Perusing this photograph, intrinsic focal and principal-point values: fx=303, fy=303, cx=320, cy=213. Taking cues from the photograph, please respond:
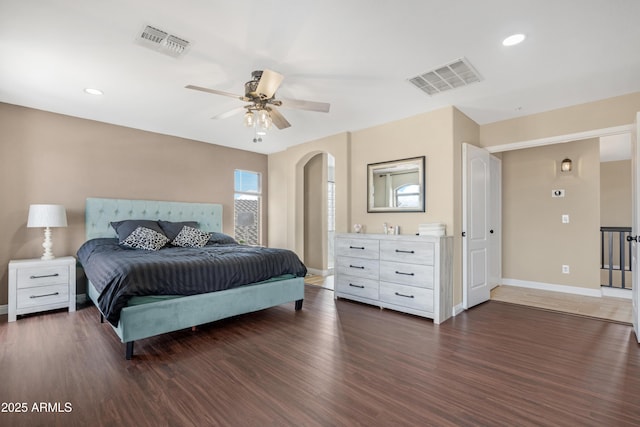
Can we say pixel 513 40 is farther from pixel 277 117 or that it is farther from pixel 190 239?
pixel 190 239

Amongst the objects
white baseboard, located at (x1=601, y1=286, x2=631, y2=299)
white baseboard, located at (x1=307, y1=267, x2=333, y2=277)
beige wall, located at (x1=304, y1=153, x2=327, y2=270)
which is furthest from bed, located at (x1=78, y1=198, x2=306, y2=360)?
white baseboard, located at (x1=601, y1=286, x2=631, y2=299)

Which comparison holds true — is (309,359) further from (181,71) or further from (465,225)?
(181,71)

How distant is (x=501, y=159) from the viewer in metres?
5.14

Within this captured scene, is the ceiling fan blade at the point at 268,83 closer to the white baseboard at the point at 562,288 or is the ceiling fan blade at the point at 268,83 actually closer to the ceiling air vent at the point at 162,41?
the ceiling air vent at the point at 162,41

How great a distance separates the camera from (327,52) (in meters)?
2.51

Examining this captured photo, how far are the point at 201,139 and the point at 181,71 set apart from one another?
2580mm

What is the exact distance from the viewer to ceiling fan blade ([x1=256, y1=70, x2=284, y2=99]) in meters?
2.40

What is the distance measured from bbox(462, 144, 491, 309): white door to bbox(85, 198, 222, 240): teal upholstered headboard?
4073mm

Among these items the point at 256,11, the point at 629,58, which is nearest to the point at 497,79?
the point at 629,58

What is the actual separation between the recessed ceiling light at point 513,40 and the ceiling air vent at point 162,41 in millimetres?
2469

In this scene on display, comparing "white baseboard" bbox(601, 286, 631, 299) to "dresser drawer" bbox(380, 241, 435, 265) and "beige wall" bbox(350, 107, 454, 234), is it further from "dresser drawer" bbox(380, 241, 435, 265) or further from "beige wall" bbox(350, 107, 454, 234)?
"dresser drawer" bbox(380, 241, 435, 265)

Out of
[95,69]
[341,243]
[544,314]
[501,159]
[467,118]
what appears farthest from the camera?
[501,159]

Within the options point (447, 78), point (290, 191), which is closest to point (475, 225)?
point (447, 78)

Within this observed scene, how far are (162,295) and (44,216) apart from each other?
2.13 m
